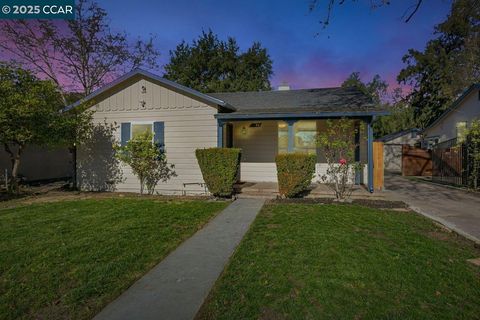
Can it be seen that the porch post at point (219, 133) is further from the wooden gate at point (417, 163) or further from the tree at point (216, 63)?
the tree at point (216, 63)

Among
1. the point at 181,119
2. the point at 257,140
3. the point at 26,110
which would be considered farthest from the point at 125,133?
the point at 257,140

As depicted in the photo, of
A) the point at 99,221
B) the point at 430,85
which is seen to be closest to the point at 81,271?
the point at 99,221

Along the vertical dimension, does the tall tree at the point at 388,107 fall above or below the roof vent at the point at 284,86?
above

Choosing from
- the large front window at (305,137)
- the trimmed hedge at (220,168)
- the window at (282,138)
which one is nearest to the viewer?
the trimmed hedge at (220,168)

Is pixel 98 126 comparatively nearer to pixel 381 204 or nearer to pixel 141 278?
pixel 141 278

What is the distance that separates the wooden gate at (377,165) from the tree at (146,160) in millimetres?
7055

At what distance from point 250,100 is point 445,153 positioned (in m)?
10.1

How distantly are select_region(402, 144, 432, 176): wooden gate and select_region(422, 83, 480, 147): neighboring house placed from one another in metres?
1.87

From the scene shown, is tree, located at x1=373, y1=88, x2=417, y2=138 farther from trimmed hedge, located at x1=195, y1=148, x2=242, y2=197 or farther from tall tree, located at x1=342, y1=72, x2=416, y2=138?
trimmed hedge, located at x1=195, y1=148, x2=242, y2=197

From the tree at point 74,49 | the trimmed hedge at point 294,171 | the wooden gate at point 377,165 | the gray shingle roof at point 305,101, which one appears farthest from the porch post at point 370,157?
the tree at point 74,49

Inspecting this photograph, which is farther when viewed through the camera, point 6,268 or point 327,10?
point 327,10

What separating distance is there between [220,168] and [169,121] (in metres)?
3.06

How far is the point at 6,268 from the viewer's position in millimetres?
3709

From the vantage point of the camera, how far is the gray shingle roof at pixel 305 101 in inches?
382
